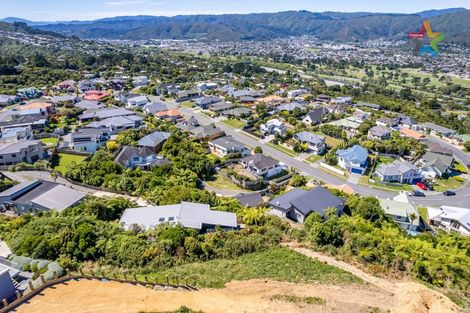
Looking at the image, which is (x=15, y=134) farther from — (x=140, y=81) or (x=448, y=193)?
(x=448, y=193)

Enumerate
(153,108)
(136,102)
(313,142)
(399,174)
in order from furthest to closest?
(136,102) → (153,108) → (313,142) → (399,174)

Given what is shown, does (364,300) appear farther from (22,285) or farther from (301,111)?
(301,111)

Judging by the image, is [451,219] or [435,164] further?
[435,164]

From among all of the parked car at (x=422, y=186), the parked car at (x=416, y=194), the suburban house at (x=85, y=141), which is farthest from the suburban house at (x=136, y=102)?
the parked car at (x=422, y=186)

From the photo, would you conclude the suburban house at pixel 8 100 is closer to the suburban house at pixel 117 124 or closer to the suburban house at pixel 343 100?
the suburban house at pixel 117 124

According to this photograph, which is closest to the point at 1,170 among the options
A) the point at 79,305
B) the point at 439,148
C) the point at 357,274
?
the point at 79,305

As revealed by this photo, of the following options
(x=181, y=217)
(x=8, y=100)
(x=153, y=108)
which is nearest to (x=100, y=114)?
(x=153, y=108)
